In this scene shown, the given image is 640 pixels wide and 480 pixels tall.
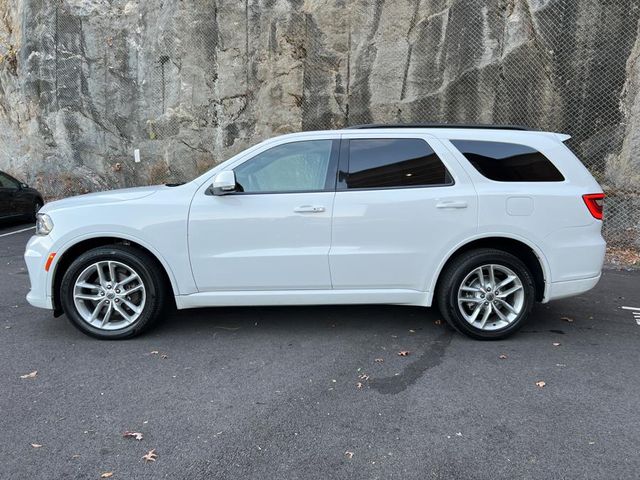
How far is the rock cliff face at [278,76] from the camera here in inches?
362

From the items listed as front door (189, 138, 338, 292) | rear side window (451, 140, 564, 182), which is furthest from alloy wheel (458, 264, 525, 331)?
front door (189, 138, 338, 292)

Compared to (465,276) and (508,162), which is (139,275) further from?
(508,162)

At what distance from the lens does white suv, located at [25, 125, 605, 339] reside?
13.9ft

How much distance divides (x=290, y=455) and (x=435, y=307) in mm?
3017

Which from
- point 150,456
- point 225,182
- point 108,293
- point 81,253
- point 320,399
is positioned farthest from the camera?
point 81,253

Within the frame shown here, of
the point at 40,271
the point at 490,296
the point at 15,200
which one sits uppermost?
the point at 15,200

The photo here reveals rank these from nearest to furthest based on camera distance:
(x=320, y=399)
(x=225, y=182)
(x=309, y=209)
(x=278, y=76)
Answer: (x=320, y=399)
(x=225, y=182)
(x=309, y=209)
(x=278, y=76)

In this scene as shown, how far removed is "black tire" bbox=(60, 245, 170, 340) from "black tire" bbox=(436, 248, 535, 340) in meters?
2.49

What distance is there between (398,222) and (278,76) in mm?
8558

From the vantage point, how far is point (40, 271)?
169 inches

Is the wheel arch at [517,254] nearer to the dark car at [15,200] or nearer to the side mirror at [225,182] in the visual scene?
the side mirror at [225,182]

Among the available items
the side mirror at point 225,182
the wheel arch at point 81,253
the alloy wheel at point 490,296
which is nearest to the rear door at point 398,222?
the alloy wheel at point 490,296

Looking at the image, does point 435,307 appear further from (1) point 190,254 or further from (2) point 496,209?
(1) point 190,254

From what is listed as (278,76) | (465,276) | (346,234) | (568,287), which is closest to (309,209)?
(346,234)
